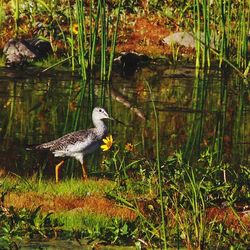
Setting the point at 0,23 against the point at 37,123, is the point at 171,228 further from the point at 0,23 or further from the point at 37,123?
the point at 0,23

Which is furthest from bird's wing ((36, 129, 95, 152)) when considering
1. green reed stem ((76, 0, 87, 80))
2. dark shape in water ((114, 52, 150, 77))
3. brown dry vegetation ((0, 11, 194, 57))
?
brown dry vegetation ((0, 11, 194, 57))

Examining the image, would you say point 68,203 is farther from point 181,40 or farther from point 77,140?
point 181,40

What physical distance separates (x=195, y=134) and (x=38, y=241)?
27.0 ft

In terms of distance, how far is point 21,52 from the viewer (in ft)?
87.8

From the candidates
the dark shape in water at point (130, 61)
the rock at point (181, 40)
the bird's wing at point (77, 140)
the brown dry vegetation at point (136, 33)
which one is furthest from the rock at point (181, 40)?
the bird's wing at point (77, 140)

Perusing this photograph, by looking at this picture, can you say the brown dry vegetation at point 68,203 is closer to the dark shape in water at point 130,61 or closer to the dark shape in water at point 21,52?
the dark shape in water at point 130,61

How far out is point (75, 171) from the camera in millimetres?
13945

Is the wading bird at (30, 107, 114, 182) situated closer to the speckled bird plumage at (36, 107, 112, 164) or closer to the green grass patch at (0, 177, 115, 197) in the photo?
the speckled bird plumage at (36, 107, 112, 164)

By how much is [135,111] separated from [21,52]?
7700 mm

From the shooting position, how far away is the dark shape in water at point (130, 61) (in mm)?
26828

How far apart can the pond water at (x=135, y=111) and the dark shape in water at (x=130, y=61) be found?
1.28 ft

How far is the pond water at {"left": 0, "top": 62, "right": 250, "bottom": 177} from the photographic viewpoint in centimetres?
1559

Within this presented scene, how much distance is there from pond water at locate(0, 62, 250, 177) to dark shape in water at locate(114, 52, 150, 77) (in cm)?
39

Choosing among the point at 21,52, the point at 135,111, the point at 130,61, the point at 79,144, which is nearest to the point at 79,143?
the point at 79,144
